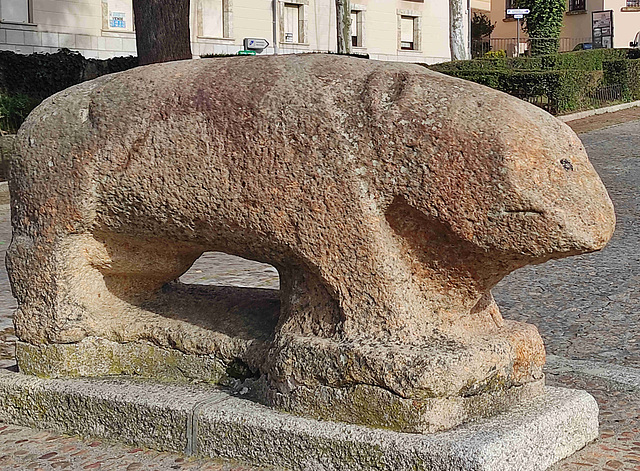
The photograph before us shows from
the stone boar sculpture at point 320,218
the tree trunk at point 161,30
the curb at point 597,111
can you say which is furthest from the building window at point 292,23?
the stone boar sculpture at point 320,218

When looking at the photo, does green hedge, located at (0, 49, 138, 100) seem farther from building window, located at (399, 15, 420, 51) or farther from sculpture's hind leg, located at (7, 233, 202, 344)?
sculpture's hind leg, located at (7, 233, 202, 344)

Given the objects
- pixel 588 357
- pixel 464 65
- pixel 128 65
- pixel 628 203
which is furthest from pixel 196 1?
pixel 588 357

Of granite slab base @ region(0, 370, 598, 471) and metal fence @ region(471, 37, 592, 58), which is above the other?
metal fence @ region(471, 37, 592, 58)

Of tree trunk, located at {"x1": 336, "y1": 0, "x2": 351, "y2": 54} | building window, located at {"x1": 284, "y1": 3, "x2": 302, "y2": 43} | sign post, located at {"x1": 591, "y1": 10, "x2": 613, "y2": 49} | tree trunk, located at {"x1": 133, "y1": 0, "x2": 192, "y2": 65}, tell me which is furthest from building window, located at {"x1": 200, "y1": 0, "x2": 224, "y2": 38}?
sign post, located at {"x1": 591, "y1": 10, "x2": 613, "y2": 49}

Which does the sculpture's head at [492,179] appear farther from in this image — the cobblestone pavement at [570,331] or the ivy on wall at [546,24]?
the ivy on wall at [546,24]

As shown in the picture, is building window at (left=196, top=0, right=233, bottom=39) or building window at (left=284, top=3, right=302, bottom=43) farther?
building window at (left=284, top=3, right=302, bottom=43)

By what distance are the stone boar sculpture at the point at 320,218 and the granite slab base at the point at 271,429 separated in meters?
0.09

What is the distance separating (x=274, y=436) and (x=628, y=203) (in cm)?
745

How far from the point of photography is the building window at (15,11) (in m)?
19.1

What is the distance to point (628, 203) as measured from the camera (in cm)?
980

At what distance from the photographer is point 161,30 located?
1005cm

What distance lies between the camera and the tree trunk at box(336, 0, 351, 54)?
76.5 ft

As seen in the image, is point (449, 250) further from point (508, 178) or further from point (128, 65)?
point (128, 65)

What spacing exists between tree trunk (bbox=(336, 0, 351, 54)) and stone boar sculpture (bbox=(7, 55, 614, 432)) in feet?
65.6
